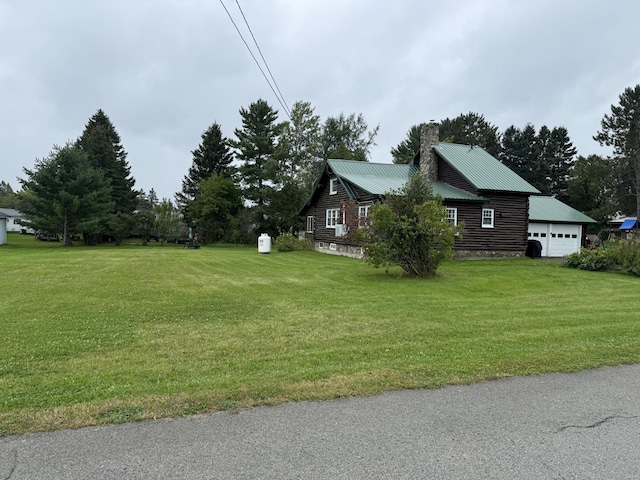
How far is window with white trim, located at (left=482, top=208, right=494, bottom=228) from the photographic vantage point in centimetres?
2305

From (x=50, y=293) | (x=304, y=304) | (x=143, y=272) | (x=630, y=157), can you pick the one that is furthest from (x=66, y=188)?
(x=630, y=157)

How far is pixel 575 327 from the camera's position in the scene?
7105 mm

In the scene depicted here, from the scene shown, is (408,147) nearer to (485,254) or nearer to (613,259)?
(485,254)

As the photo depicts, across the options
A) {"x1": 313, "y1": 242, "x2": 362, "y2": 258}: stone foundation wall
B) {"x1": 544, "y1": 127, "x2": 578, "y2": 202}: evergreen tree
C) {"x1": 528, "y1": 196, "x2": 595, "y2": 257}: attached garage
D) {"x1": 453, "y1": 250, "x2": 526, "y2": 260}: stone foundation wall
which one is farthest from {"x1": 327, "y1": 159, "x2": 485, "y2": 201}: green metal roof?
{"x1": 544, "y1": 127, "x2": 578, "y2": 202}: evergreen tree

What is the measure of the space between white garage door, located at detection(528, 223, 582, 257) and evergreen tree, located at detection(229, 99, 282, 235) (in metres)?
24.2

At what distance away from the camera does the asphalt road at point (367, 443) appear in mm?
2830

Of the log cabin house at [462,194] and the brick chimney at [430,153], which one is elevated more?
the brick chimney at [430,153]

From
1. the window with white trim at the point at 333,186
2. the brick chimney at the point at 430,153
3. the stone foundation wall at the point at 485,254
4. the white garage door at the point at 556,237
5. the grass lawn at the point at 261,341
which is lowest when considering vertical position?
the grass lawn at the point at 261,341

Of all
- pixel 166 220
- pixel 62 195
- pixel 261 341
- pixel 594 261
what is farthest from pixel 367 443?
pixel 166 220

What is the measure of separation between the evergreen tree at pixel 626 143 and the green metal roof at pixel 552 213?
674 inches

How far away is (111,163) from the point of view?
162 ft

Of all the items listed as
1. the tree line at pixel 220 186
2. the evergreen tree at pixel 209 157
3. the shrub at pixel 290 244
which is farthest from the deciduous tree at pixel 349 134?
the shrub at pixel 290 244

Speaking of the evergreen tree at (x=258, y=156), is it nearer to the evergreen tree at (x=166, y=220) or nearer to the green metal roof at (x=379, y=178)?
the evergreen tree at (x=166, y=220)

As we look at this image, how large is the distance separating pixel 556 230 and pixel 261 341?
85.1ft
